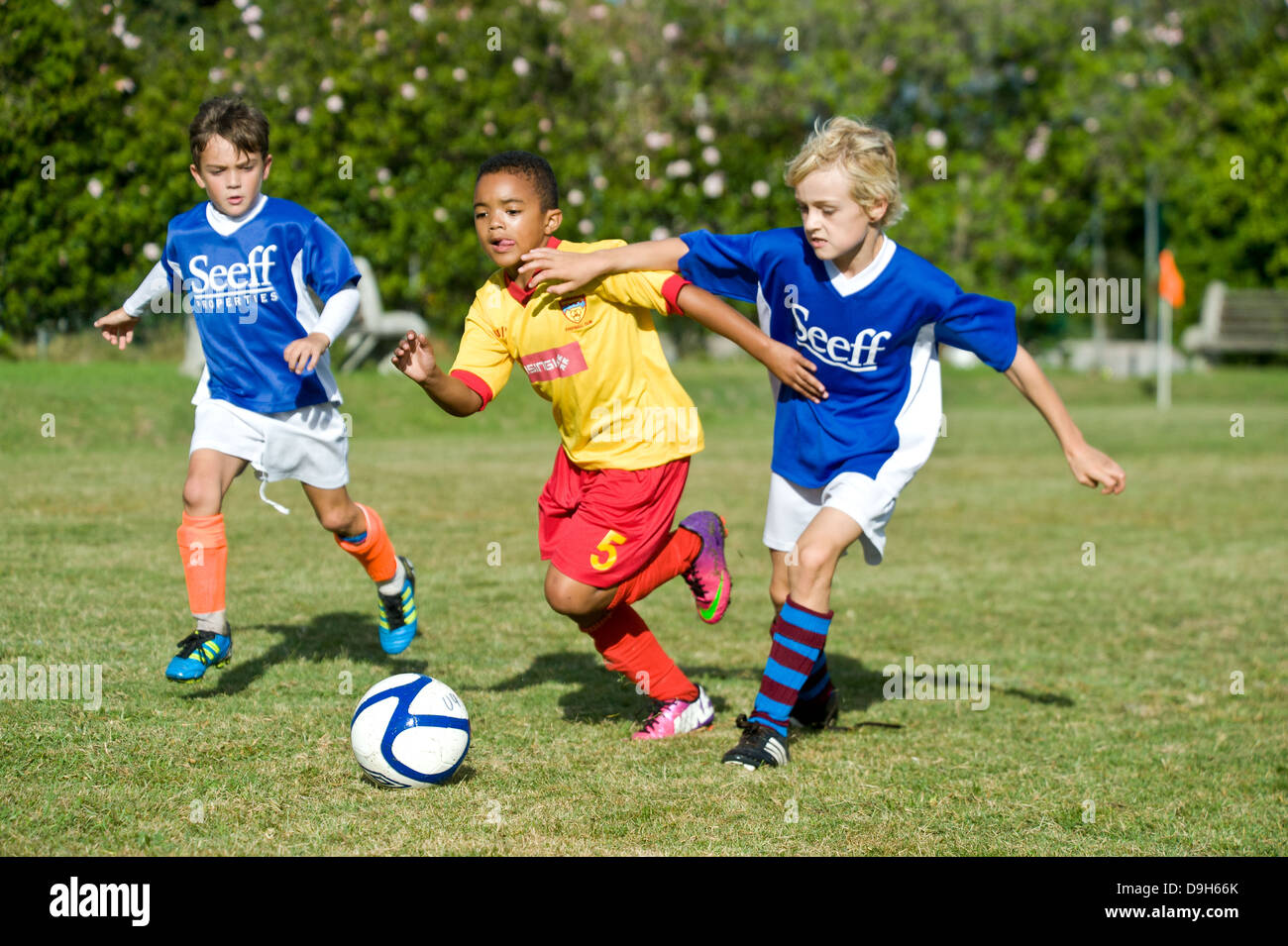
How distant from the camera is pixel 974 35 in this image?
23453mm

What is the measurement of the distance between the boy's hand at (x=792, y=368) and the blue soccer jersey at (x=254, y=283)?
1634mm

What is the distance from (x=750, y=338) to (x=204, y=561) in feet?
6.80

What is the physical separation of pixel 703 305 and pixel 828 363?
482 mm

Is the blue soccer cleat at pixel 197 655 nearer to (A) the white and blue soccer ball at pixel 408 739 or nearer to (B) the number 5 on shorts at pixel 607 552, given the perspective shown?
(A) the white and blue soccer ball at pixel 408 739

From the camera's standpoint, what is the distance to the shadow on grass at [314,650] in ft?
16.1

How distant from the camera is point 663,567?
469 cm

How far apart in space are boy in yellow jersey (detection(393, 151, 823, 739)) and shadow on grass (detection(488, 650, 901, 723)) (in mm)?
287

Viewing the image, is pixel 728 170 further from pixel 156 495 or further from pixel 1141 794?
pixel 1141 794

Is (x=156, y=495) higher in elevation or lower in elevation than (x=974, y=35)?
lower

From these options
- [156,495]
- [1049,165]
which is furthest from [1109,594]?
[1049,165]
